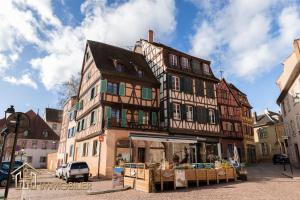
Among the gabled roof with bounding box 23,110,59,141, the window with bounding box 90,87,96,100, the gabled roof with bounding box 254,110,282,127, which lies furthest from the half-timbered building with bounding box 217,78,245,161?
the gabled roof with bounding box 23,110,59,141

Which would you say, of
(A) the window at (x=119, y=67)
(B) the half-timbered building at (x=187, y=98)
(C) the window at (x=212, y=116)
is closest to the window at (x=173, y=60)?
(B) the half-timbered building at (x=187, y=98)

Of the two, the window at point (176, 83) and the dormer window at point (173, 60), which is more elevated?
the dormer window at point (173, 60)

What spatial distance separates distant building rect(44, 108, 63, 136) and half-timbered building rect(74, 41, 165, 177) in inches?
1422

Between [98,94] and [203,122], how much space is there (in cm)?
1135

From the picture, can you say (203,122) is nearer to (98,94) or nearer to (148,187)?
(98,94)

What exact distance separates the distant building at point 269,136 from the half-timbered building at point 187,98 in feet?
65.8

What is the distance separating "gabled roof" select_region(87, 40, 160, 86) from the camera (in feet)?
77.7

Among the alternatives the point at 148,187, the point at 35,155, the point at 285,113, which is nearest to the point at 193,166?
the point at 148,187

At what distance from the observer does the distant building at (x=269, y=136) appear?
41719 mm

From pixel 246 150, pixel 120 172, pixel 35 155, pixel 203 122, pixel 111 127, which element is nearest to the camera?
pixel 120 172

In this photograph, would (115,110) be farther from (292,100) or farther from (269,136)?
(269,136)

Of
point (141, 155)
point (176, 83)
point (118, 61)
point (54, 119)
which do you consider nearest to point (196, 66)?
point (176, 83)

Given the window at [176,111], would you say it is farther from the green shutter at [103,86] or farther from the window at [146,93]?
the green shutter at [103,86]

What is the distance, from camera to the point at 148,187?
12.5 meters
